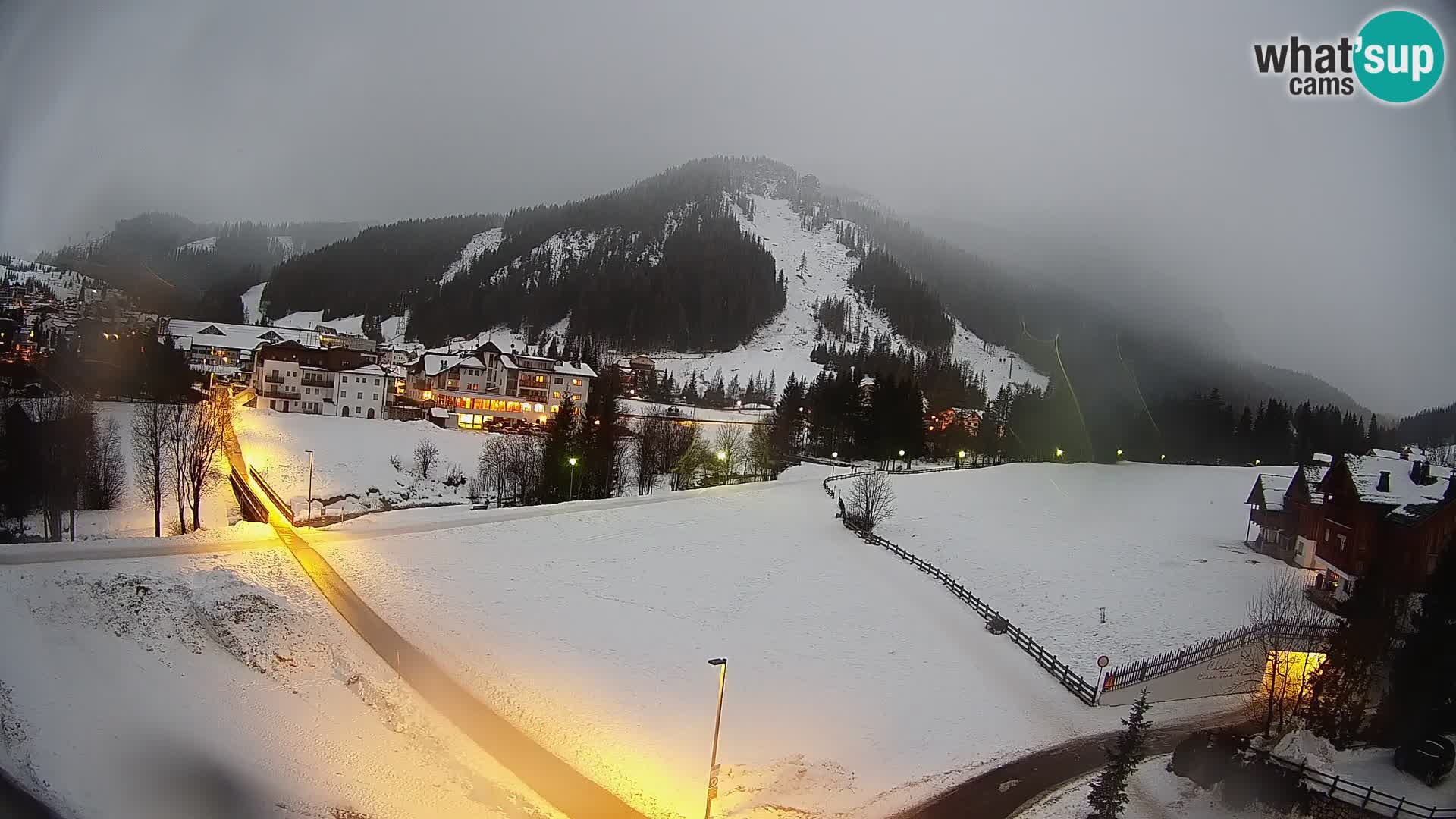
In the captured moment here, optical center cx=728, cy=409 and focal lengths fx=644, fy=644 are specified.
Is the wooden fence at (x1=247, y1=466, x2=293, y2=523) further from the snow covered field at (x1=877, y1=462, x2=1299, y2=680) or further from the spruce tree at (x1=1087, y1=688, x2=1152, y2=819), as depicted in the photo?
the spruce tree at (x1=1087, y1=688, x2=1152, y2=819)

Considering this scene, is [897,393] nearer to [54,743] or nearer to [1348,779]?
[1348,779]

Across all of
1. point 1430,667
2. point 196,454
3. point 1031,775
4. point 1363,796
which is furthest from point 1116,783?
point 196,454

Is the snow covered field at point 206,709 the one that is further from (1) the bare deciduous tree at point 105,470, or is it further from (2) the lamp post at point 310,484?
(2) the lamp post at point 310,484

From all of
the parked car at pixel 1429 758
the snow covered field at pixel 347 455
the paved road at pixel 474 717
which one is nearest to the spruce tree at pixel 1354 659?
the parked car at pixel 1429 758

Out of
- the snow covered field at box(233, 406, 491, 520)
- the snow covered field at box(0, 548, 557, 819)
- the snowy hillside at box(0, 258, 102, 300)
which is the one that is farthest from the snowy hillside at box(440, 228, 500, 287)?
the snow covered field at box(0, 548, 557, 819)

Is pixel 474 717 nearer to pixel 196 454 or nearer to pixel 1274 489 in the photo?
pixel 1274 489

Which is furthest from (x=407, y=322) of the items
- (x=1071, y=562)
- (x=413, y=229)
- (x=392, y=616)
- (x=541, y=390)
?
(x=1071, y=562)

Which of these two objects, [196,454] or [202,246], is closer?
[202,246]
